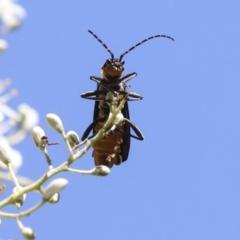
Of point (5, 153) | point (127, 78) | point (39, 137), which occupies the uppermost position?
point (127, 78)

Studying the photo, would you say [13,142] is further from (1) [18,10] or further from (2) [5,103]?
(1) [18,10]

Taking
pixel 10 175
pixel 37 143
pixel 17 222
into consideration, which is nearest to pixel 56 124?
pixel 37 143

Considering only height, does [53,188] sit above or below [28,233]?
above

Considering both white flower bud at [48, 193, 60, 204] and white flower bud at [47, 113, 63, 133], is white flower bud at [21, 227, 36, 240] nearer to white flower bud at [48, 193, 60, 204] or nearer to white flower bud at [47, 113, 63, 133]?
white flower bud at [48, 193, 60, 204]

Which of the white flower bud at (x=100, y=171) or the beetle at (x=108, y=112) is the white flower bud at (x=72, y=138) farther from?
the beetle at (x=108, y=112)

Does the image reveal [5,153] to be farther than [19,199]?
Yes

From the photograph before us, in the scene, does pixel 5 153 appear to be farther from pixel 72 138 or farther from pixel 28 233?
pixel 28 233

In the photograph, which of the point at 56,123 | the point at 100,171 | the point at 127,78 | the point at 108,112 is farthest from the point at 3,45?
the point at 127,78
